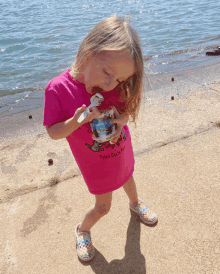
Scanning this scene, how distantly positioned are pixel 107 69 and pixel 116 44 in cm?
15

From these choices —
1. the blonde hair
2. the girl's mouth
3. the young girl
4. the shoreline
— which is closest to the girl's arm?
the young girl

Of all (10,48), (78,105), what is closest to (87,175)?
(78,105)

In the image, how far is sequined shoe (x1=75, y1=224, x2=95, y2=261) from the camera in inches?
77.2

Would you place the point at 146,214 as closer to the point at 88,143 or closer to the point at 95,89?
the point at 88,143

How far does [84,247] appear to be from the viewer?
1.97 metres

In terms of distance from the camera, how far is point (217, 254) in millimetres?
1938

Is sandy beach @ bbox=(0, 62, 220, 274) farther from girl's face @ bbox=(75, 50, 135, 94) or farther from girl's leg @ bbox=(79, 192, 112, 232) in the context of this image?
girl's face @ bbox=(75, 50, 135, 94)

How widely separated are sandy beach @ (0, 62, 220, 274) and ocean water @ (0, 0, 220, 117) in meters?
2.59

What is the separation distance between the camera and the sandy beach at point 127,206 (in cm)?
196

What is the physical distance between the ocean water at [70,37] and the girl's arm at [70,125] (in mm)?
3735

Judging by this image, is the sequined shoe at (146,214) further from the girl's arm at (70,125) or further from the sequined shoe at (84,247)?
the girl's arm at (70,125)

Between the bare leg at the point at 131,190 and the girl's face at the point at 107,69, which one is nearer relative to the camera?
the girl's face at the point at 107,69

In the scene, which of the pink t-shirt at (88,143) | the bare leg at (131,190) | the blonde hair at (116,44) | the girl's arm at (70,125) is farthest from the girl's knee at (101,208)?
the blonde hair at (116,44)

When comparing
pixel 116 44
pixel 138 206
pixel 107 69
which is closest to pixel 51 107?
pixel 107 69
